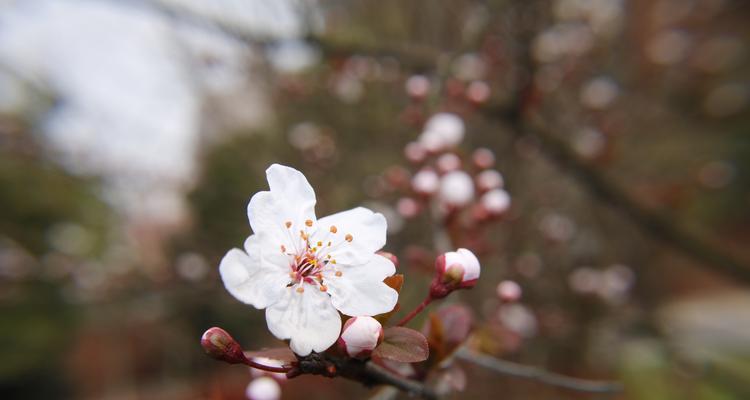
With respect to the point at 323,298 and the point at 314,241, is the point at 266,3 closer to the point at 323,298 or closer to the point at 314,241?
the point at 314,241

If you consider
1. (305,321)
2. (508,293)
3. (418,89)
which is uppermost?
(418,89)

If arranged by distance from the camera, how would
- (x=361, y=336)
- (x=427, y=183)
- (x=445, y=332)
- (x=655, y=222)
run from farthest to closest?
(x=655, y=222) → (x=427, y=183) → (x=445, y=332) → (x=361, y=336)

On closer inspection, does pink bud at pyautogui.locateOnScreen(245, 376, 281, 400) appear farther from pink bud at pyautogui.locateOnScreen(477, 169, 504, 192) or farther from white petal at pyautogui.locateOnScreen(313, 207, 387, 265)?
pink bud at pyautogui.locateOnScreen(477, 169, 504, 192)

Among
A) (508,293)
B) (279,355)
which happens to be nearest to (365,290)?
(279,355)

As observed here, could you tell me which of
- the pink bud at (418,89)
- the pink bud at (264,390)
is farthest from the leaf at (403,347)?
the pink bud at (418,89)

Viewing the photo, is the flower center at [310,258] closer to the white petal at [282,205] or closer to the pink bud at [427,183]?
the white petal at [282,205]

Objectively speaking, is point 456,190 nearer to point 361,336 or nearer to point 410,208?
point 410,208

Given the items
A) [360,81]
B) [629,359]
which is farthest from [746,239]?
[360,81]
